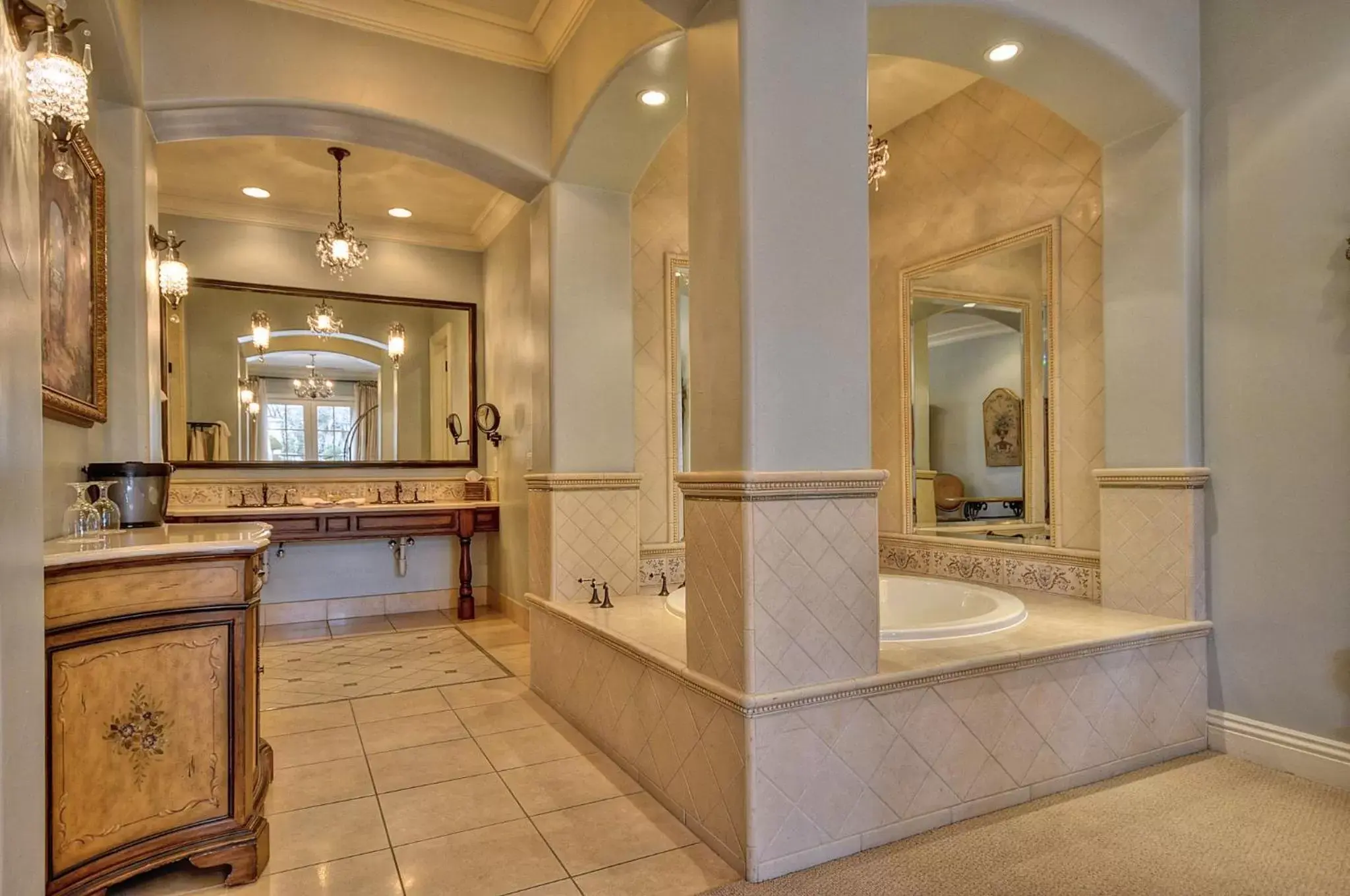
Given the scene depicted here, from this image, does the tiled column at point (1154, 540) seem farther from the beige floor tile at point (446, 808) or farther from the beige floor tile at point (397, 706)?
the beige floor tile at point (397, 706)

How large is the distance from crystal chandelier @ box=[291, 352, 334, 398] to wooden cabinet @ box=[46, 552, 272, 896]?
3.52 meters

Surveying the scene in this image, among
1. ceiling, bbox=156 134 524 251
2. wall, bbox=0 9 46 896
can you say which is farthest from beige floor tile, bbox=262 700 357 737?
ceiling, bbox=156 134 524 251

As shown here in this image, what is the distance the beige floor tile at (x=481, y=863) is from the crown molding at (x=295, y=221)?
13.2 feet

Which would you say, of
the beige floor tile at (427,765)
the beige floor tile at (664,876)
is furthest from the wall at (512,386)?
the beige floor tile at (664,876)

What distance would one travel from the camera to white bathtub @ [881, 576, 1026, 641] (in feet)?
8.12

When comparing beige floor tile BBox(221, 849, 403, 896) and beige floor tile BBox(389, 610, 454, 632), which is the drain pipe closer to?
beige floor tile BBox(389, 610, 454, 632)

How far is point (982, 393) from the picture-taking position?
3.61m

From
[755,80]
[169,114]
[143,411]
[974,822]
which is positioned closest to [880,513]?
[974,822]

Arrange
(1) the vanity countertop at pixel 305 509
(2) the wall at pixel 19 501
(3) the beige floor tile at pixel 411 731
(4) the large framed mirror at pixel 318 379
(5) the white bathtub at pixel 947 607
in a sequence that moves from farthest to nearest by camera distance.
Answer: (4) the large framed mirror at pixel 318 379, (1) the vanity countertop at pixel 305 509, (3) the beige floor tile at pixel 411 731, (5) the white bathtub at pixel 947 607, (2) the wall at pixel 19 501

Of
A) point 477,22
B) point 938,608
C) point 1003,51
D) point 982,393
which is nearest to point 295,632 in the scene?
point 477,22

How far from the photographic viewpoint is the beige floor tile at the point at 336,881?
183cm

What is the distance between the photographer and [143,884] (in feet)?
6.07

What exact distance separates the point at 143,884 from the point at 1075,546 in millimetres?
3376

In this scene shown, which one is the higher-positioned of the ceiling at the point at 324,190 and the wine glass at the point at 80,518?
the ceiling at the point at 324,190
